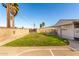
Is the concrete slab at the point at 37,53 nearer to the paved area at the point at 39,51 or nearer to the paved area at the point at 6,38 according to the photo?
the paved area at the point at 39,51

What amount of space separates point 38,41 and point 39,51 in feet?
1.16

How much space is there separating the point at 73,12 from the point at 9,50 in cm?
211

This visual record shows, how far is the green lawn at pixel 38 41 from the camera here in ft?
15.8

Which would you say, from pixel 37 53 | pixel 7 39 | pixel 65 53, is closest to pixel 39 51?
pixel 37 53

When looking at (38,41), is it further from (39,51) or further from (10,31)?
(10,31)

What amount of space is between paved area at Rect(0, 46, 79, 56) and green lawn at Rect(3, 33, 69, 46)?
0.40 ft

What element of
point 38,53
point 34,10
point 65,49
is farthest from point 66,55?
point 34,10

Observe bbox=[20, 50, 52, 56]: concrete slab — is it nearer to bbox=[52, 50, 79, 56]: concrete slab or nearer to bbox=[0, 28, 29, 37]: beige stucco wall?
bbox=[52, 50, 79, 56]: concrete slab

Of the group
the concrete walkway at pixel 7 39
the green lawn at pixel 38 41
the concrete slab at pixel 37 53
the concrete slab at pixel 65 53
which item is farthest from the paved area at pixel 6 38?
the concrete slab at pixel 65 53

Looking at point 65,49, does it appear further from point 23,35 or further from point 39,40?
point 23,35

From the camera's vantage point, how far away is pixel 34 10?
4.83 metres

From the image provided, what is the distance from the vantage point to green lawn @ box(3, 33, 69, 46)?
481 cm

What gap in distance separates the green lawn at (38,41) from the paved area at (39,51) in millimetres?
123

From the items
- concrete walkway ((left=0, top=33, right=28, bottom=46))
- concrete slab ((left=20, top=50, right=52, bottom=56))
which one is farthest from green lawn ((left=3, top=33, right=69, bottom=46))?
concrete slab ((left=20, top=50, right=52, bottom=56))
